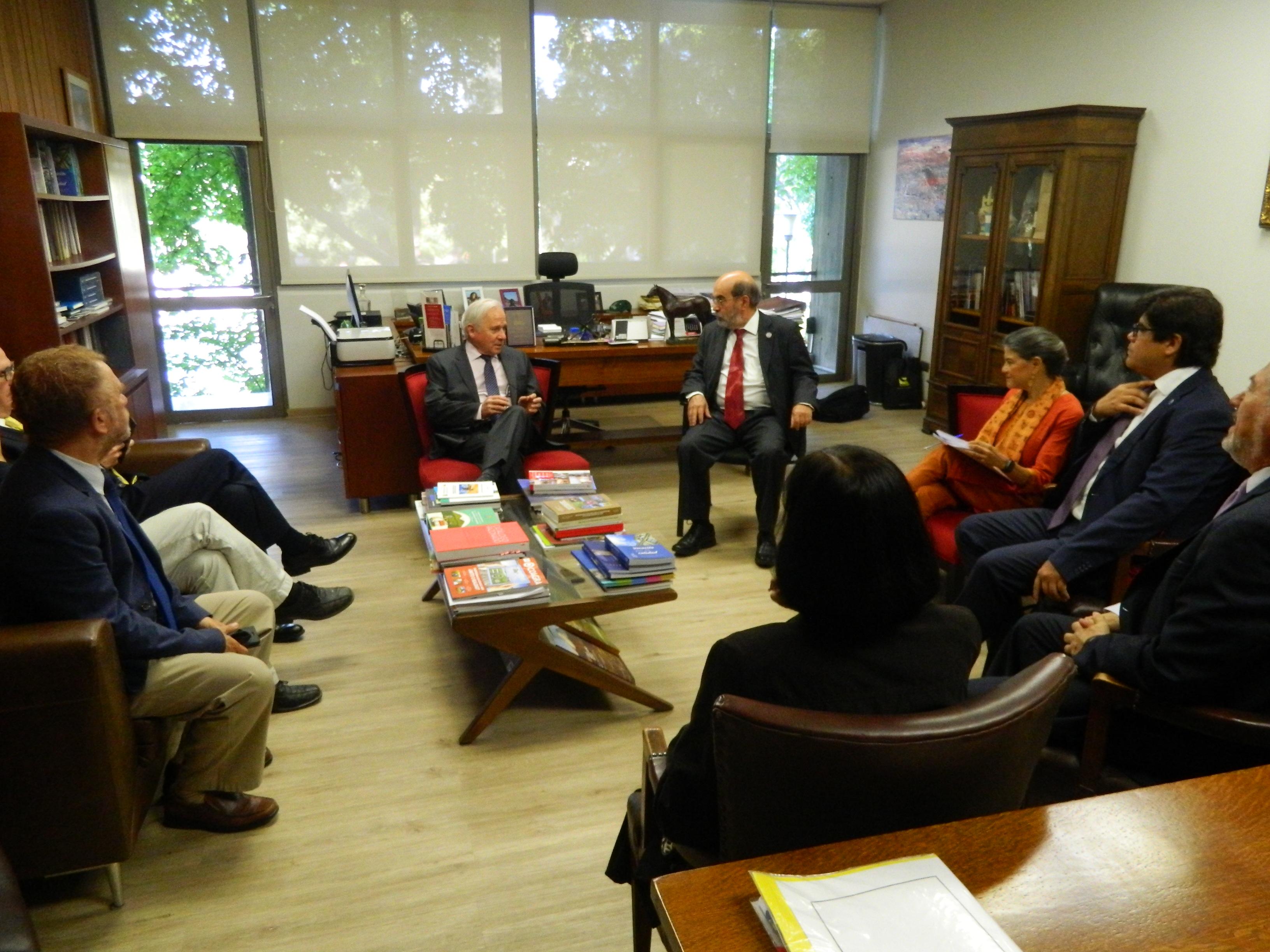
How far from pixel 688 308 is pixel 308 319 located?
9.22ft

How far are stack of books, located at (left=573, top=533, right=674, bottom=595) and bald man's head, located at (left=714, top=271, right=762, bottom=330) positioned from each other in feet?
5.93

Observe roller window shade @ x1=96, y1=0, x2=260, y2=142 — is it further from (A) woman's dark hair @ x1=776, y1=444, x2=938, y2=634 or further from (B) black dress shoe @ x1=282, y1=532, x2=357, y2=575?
(A) woman's dark hair @ x1=776, y1=444, x2=938, y2=634

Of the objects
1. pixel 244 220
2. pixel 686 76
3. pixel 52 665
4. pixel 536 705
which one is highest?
pixel 686 76

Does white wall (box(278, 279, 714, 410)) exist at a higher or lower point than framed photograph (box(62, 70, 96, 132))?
lower

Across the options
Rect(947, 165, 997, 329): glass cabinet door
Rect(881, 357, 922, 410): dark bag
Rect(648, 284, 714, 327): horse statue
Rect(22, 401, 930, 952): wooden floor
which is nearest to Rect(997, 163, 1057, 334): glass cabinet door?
Rect(947, 165, 997, 329): glass cabinet door

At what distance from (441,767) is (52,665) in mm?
1096

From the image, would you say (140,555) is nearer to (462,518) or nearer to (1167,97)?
(462,518)

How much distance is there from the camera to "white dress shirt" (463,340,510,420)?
4398mm

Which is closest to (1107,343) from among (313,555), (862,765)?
(313,555)

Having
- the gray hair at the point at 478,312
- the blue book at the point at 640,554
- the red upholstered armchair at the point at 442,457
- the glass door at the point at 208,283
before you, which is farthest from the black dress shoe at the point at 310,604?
the glass door at the point at 208,283

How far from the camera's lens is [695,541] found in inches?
168

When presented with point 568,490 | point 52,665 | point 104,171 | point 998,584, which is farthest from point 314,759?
point 104,171

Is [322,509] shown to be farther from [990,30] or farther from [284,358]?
[990,30]

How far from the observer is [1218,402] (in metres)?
2.54
